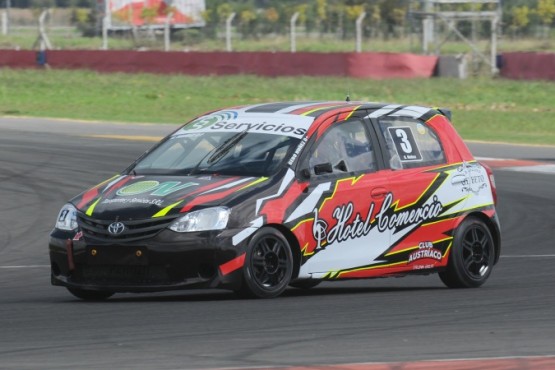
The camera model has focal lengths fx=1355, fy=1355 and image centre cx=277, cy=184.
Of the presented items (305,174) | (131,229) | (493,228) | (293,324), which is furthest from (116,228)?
(493,228)

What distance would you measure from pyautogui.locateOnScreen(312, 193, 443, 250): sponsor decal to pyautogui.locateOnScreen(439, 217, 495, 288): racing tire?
33 cm

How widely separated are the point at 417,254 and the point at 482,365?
3.50 meters

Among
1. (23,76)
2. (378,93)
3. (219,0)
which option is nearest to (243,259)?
(378,93)

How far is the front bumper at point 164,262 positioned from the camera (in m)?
8.72

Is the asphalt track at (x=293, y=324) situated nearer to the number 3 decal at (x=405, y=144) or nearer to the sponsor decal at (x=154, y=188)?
the sponsor decal at (x=154, y=188)

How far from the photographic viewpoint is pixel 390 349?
7.18 metres

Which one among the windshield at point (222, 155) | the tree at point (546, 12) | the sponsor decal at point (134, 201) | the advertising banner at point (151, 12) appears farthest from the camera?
the advertising banner at point (151, 12)

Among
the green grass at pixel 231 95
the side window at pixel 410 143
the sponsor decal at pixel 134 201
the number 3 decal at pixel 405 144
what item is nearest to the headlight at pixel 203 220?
the sponsor decal at pixel 134 201

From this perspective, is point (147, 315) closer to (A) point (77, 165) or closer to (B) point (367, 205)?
(B) point (367, 205)

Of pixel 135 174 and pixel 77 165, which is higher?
pixel 135 174

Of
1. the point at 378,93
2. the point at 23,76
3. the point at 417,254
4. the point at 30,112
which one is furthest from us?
the point at 23,76

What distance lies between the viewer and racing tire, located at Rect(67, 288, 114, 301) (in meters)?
9.29

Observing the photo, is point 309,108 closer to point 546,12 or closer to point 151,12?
point 546,12

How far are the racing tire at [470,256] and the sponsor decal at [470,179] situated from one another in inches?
9.5
